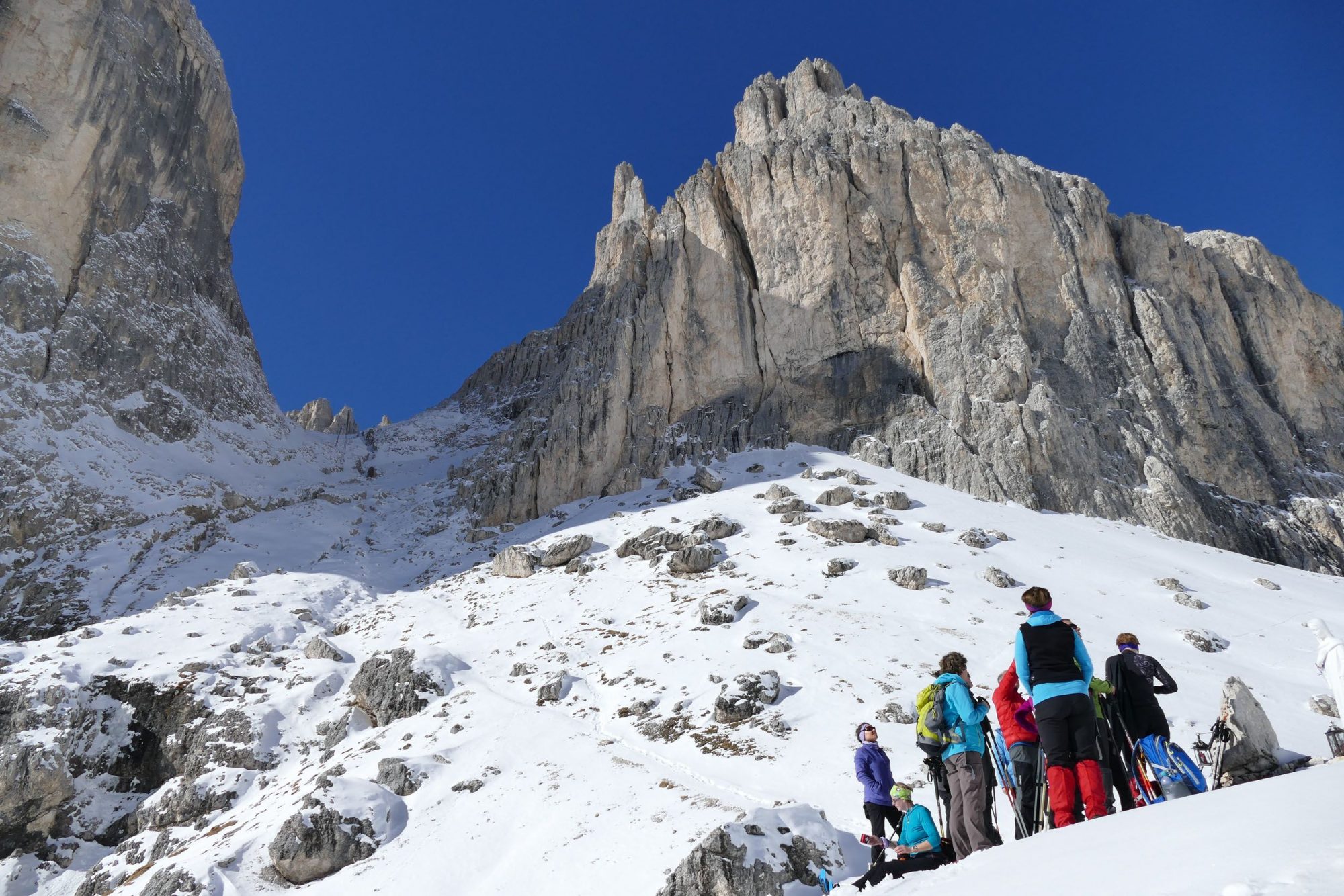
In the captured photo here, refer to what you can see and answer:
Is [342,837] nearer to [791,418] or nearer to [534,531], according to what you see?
[534,531]

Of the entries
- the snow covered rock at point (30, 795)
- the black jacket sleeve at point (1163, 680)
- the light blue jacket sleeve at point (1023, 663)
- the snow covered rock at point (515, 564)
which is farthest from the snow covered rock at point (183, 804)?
the black jacket sleeve at point (1163, 680)

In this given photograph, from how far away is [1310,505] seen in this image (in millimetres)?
39031

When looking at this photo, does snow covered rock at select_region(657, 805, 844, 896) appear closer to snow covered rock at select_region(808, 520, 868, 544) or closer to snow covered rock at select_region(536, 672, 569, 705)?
snow covered rock at select_region(536, 672, 569, 705)

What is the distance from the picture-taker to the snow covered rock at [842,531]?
31.7 metres

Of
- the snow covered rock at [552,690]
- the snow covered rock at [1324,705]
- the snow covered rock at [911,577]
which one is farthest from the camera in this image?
the snow covered rock at [911,577]

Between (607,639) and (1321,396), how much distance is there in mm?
47375

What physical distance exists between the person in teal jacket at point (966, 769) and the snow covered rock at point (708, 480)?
113 feet

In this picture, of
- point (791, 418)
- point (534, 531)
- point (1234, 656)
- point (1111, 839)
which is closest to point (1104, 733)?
point (1111, 839)

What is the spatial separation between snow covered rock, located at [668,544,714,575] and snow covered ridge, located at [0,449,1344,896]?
0.39ft

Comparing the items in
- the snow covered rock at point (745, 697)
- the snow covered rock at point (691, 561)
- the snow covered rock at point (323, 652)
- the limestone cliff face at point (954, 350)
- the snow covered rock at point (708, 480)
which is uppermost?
the limestone cliff face at point (954, 350)

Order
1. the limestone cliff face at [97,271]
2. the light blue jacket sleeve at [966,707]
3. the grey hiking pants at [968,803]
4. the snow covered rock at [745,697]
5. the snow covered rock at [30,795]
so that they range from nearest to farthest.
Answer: the grey hiking pants at [968,803] → the light blue jacket sleeve at [966,707] → the snow covered rock at [745,697] → the snow covered rock at [30,795] → the limestone cliff face at [97,271]

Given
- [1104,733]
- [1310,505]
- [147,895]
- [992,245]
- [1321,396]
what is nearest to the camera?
[1104,733]

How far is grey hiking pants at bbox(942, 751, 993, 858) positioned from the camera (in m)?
7.11

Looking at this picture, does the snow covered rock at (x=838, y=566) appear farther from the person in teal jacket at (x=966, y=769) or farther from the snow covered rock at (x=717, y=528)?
the person in teal jacket at (x=966, y=769)
